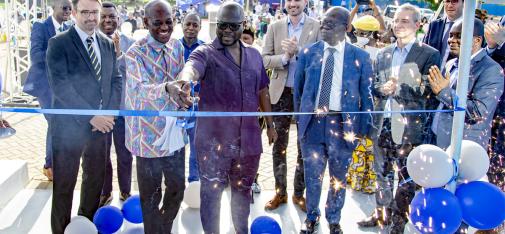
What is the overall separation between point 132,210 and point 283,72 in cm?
195

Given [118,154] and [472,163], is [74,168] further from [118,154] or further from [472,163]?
[472,163]

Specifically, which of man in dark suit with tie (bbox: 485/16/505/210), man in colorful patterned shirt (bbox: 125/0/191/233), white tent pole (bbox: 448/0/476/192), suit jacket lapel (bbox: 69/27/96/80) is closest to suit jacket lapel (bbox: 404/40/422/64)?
man in dark suit with tie (bbox: 485/16/505/210)

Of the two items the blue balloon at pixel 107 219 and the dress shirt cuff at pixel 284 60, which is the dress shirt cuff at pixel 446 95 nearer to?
the dress shirt cuff at pixel 284 60

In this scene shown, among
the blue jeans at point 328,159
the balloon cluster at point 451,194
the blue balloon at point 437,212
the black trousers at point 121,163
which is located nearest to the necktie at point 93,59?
the black trousers at point 121,163

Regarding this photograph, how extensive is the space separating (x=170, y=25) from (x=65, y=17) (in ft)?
7.69

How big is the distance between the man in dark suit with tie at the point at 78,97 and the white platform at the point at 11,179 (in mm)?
1224

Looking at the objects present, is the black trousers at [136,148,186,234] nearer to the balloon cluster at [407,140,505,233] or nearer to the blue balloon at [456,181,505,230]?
the balloon cluster at [407,140,505,233]

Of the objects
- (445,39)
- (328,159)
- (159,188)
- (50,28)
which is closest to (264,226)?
(328,159)

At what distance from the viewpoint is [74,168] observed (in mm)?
3611

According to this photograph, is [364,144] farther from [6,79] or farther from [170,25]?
[6,79]

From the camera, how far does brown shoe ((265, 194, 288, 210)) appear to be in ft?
15.6

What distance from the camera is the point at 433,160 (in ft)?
9.12

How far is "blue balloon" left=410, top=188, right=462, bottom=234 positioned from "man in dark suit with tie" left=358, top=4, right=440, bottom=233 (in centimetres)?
113

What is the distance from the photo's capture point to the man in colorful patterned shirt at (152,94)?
10.7 ft
